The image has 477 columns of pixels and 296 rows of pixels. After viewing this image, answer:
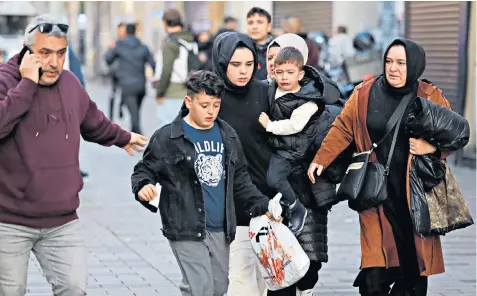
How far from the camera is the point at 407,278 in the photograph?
609 cm

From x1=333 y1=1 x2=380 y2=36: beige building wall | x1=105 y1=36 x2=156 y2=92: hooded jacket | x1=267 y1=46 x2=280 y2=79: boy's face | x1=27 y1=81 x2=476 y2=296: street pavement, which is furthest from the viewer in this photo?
x1=333 y1=1 x2=380 y2=36: beige building wall

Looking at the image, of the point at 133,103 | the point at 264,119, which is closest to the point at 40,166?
the point at 264,119

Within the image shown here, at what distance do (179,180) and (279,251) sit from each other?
708 mm

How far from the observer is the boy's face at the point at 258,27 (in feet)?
27.1

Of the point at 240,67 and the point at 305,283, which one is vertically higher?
the point at 240,67

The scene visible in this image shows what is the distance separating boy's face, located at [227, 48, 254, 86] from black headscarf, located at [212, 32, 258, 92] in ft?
0.07

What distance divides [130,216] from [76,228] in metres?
5.23

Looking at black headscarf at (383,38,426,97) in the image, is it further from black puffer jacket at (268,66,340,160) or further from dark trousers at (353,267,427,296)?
dark trousers at (353,267,427,296)

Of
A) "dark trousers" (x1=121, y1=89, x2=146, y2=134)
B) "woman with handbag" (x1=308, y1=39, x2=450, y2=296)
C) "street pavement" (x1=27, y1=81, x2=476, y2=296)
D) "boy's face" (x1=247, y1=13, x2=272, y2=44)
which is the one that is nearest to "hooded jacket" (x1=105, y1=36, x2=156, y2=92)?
"dark trousers" (x1=121, y1=89, x2=146, y2=134)

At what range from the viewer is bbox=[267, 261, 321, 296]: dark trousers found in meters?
6.21

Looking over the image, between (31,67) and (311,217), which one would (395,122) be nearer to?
(311,217)

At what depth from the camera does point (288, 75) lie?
605 centimetres

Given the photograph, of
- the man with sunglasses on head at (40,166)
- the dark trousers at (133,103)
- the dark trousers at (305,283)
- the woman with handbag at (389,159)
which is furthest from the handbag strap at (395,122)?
the dark trousers at (133,103)

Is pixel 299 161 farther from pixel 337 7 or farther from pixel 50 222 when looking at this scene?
pixel 337 7
